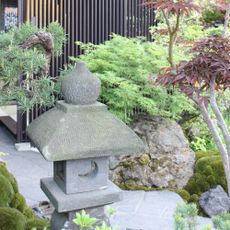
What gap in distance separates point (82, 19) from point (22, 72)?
4663 millimetres

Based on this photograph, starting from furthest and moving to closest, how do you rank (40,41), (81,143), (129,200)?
(129,200), (40,41), (81,143)

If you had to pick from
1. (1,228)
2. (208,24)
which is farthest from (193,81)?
(208,24)

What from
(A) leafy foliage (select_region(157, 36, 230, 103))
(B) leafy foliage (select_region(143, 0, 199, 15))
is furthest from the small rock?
(B) leafy foliage (select_region(143, 0, 199, 15))

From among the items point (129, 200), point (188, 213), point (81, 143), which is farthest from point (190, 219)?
point (129, 200)

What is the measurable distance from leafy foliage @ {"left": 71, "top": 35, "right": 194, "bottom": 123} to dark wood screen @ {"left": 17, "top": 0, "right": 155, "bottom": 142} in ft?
5.08

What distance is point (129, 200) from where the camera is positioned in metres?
5.40

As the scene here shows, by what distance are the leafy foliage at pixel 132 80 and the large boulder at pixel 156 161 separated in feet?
0.64

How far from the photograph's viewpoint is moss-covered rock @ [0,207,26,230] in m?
3.49

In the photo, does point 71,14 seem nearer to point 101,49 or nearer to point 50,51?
point 101,49

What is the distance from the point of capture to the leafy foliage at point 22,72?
10.4 ft

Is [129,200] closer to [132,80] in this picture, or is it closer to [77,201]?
[132,80]

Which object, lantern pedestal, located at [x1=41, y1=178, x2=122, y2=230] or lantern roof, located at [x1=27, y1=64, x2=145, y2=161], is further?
lantern pedestal, located at [x1=41, y1=178, x2=122, y2=230]

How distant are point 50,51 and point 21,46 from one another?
282mm

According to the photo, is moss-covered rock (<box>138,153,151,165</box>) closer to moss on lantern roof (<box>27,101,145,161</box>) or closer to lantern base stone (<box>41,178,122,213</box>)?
lantern base stone (<box>41,178,122,213</box>)
